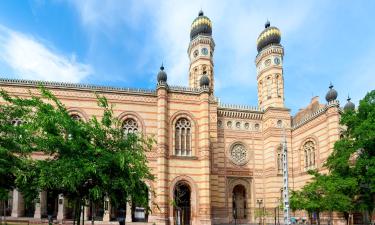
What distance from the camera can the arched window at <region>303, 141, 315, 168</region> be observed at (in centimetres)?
3772

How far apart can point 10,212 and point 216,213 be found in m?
18.2

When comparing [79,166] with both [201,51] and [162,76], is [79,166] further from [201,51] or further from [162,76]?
[201,51]

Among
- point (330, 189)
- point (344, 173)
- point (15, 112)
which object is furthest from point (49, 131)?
point (344, 173)

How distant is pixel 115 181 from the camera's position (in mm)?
17469

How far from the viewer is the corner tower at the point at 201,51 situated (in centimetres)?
4709

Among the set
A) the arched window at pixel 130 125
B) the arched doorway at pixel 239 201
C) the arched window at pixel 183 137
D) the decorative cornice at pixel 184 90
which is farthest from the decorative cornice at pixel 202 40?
the arched window at pixel 130 125

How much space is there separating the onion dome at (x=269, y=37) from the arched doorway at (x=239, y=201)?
15954 mm

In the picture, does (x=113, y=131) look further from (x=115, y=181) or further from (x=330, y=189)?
(x=330, y=189)

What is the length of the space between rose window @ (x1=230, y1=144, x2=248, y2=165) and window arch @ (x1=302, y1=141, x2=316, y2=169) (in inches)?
232

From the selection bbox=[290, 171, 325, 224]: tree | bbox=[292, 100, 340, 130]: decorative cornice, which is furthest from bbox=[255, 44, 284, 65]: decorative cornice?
bbox=[290, 171, 325, 224]: tree

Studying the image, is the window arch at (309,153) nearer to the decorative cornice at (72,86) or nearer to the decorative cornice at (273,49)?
the decorative cornice at (273,49)

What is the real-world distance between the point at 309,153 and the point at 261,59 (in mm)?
12247

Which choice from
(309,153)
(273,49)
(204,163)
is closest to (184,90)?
(204,163)

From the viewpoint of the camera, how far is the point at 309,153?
38.4m
